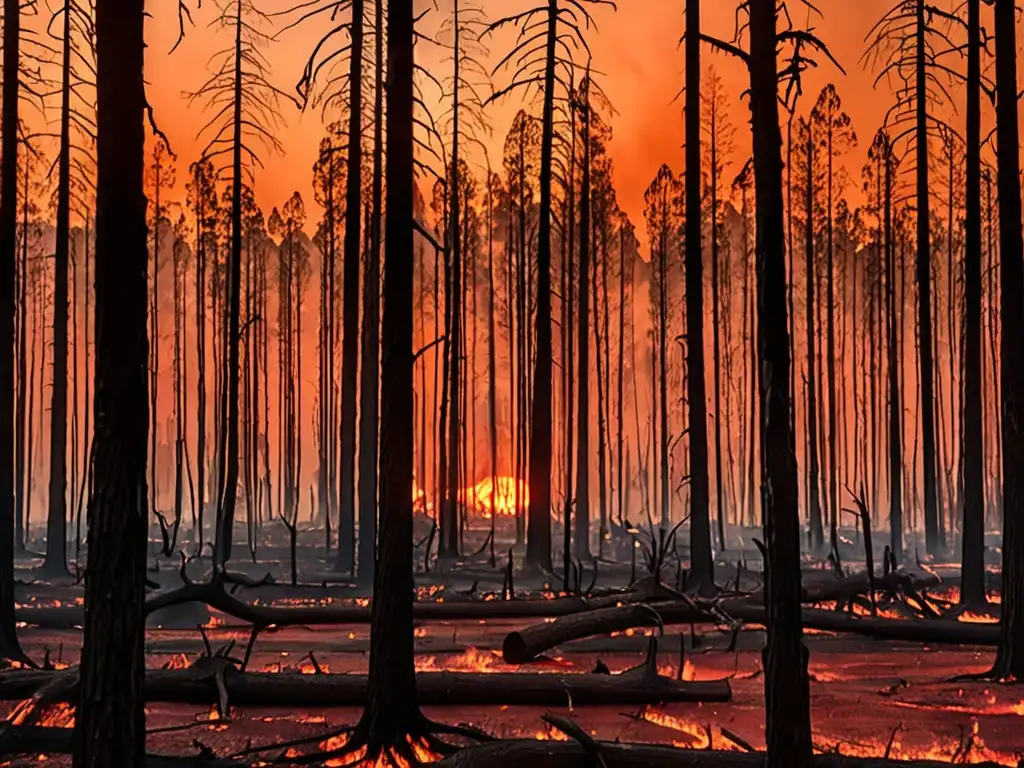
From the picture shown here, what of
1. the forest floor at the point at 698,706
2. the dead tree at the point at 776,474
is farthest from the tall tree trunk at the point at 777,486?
the forest floor at the point at 698,706

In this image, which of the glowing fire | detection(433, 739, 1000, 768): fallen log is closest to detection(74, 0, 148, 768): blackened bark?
detection(433, 739, 1000, 768): fallen log

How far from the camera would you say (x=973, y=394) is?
Result: 1408 centimetres

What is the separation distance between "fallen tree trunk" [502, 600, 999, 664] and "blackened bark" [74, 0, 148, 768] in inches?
199

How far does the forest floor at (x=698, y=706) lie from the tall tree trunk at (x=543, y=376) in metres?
Result: 5.60

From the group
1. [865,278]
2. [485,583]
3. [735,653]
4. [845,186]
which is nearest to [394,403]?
[735,653]

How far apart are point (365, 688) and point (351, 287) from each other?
11963 mm

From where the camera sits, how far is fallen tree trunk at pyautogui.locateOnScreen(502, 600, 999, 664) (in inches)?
394

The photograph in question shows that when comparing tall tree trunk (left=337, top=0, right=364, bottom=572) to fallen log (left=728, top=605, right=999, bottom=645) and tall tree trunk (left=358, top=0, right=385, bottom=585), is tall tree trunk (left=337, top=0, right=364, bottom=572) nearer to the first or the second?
tall tree trunk (left=358, top=0, right=385, bottom=585)

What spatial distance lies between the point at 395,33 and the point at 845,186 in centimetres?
2731

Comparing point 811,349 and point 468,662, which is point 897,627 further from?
point 811,349

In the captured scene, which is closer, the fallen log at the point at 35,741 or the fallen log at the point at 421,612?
the fallen log at the point at 35,741

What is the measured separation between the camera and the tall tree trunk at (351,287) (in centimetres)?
1859

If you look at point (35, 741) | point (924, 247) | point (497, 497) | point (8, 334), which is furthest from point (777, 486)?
point (497, 497)

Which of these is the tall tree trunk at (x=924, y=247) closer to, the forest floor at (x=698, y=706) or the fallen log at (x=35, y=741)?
the forest floor at (x=698, y=706)
